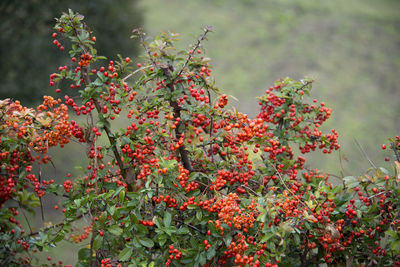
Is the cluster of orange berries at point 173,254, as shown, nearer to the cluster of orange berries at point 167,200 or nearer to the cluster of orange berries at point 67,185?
the cluster of orange berries at point 167,200

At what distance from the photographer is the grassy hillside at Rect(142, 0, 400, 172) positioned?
819cm

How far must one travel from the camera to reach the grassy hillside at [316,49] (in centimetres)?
819

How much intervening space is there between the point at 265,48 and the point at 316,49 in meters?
1.25

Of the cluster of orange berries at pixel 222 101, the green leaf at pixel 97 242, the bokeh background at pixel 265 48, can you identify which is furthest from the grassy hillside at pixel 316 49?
the green leaf at pixel 97 242

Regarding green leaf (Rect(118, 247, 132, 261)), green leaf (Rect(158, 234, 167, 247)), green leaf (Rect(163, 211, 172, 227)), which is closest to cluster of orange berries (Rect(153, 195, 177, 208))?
green leaf (Rect(163, 211, 172, 227))

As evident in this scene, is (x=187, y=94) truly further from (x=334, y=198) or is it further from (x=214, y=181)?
(x=334, y=198)

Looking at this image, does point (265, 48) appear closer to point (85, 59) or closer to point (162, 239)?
point (85, 59)

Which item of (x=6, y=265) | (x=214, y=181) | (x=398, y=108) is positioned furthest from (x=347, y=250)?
(x=398, y=108)

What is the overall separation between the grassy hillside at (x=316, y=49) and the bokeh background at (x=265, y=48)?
0.9 inches

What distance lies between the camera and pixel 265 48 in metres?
10.2

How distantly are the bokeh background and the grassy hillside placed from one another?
0.02 metres

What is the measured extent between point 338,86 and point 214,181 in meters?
7.54

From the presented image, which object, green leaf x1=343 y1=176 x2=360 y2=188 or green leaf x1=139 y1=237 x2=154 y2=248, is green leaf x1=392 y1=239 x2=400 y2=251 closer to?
green leaf x1=343 y1=176 x2=360 y2=188

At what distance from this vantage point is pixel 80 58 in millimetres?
2201
